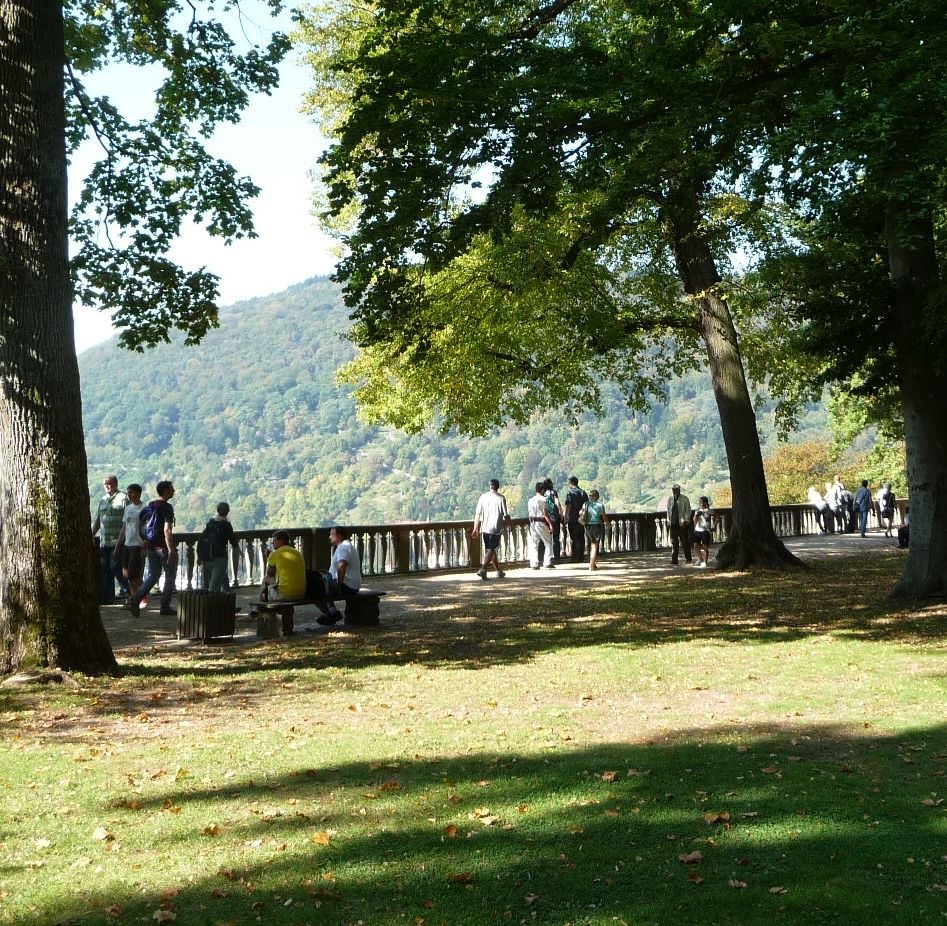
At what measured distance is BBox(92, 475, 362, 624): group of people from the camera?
48.3ft

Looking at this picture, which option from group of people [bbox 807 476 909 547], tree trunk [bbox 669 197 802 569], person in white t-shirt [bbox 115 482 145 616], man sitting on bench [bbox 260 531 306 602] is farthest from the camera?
group of people [bbox 807 476 909 547]

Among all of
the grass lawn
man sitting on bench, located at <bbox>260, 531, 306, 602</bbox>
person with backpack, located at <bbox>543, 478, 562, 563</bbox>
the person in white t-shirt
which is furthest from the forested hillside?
the grass lawn

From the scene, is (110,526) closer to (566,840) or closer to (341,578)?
(341,578)

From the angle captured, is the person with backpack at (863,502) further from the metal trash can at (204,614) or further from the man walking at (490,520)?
the metal trash can at (204,614)

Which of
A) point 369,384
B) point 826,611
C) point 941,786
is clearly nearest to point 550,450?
point 369,384

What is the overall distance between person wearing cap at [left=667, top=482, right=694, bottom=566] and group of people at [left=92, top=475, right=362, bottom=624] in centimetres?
1200

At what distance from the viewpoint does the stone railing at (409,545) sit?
2034 cm

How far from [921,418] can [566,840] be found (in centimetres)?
1140

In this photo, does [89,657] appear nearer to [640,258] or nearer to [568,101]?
[568,101]

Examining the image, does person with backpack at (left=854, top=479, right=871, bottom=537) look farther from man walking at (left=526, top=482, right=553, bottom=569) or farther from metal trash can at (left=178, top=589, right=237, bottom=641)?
metal trash can at (left=178, top=589, right=237, bottom=641)

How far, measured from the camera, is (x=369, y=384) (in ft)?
93.2

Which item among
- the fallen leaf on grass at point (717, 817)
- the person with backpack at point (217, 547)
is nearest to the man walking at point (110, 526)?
the person with backpack at point (217, 547)

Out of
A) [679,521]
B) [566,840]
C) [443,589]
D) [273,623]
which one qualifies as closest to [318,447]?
[679,521]

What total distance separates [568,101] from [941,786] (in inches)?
364
